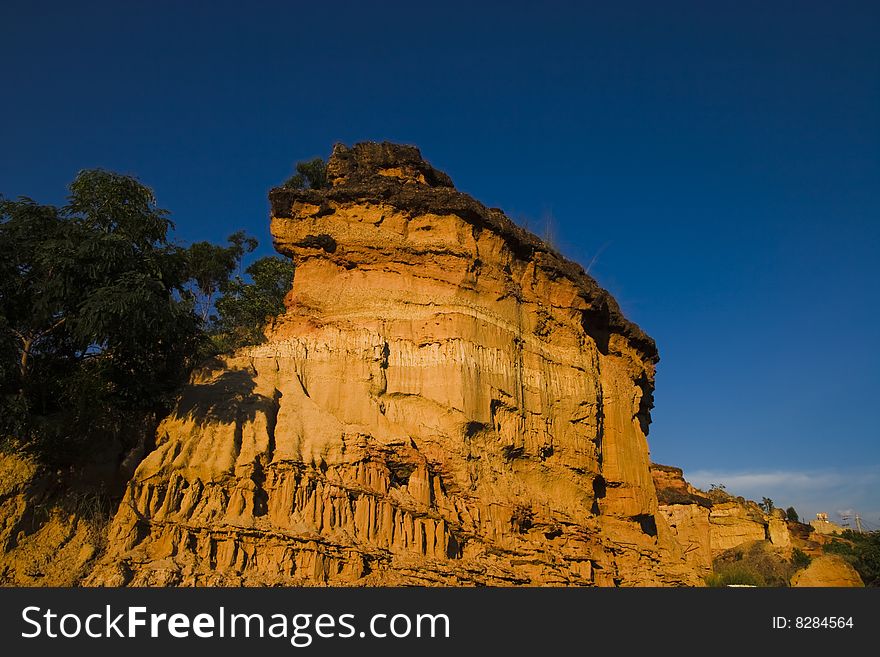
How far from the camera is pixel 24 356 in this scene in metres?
15.0

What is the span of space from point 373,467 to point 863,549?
3196 cm

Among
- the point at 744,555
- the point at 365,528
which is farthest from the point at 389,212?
the point at 744,555

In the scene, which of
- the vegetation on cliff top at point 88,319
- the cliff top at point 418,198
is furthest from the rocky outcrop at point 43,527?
the cliff top at point 418,198

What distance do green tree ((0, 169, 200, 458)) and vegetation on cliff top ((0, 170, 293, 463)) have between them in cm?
2

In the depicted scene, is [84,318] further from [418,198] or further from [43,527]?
[418,198]

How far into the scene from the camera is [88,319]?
14.6m

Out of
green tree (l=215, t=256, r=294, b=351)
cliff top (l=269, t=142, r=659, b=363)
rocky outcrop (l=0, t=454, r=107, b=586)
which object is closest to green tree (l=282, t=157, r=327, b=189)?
green tree (l=215, t=256, r=294, b=351)

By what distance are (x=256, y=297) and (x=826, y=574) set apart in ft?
80.7

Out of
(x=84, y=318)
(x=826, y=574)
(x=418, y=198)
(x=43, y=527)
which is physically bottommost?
(x=826, y=574)

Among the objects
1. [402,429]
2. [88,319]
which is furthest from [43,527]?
[402,429]

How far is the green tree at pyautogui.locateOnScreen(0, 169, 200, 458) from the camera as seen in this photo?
1476cm

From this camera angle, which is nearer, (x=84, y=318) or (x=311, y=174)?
(x=84, y=318)
